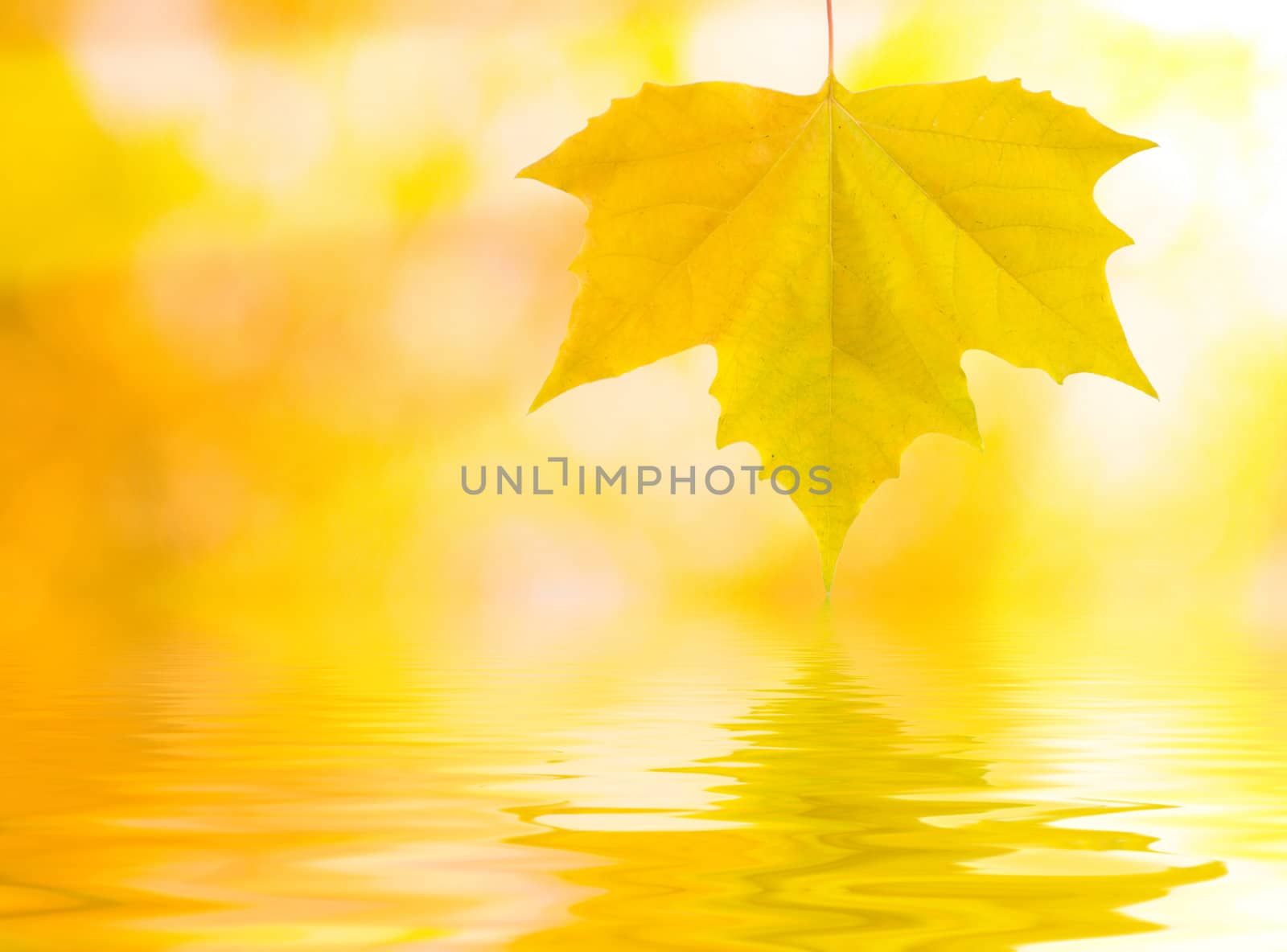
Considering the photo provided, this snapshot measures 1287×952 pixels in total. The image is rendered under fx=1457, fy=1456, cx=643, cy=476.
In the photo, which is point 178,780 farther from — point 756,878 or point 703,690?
point 703,690

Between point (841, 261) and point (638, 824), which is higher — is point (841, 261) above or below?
above

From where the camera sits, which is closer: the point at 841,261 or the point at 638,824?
the point at 841,261

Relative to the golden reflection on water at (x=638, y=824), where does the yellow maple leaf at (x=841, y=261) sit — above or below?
above

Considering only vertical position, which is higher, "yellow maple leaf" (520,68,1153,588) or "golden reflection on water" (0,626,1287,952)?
"yellow maple leaf" (520,68,1153,588)
